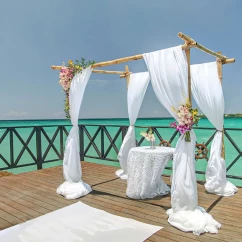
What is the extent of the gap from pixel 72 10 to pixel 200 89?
443 inches

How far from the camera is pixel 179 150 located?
281cm

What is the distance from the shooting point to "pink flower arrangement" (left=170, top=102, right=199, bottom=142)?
2.71m

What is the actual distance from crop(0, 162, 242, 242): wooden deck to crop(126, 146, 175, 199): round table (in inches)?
5.3

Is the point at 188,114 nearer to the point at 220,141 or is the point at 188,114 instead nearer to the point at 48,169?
the point at 220,141

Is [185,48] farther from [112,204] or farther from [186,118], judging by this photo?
[112,204]

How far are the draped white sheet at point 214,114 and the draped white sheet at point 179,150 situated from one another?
3.46ft

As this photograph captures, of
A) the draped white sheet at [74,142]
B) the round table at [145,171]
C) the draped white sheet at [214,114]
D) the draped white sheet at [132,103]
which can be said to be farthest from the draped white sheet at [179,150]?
the draped white sheet at [132,103]

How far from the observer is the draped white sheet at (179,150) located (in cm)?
267

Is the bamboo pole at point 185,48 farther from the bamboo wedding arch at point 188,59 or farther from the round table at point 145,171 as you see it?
the round table at point 145,171

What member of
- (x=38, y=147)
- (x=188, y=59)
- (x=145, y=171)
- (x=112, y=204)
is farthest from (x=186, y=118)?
(x=38, y=147)

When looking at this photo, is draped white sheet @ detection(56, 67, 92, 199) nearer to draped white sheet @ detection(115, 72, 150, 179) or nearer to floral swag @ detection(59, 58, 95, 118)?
floral swag @ detection(59, 58, 95, 118)

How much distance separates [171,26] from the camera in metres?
16.9

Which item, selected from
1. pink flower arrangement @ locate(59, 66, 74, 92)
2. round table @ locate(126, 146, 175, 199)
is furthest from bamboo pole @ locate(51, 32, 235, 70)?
round table @ locate(126, 146, 175, 199)

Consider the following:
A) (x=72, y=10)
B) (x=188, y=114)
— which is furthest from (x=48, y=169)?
(x=72, y=10)
